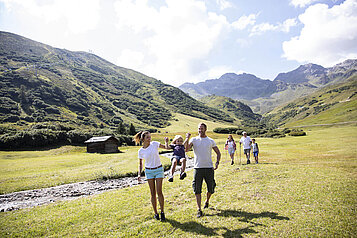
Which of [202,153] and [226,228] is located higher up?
[202,153]

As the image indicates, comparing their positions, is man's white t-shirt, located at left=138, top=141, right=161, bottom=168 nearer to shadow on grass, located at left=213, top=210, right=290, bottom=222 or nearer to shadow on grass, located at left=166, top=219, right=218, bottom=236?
shadow on grass, located at left=166, top=219, right=218, bottom=236

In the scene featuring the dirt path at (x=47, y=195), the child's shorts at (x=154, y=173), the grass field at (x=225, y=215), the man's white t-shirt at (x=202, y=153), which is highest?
the man's white t-shirt at (x=202, y=153)

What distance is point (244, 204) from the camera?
870cm

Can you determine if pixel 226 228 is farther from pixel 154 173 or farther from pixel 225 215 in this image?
pixel 154 173

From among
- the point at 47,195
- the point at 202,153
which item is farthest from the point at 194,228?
the point at 47,195

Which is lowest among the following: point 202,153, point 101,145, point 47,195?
point 47,195

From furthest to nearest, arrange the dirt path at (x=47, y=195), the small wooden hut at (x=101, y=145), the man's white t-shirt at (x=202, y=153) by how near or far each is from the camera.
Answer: the small wooden hut at (x=101, y=145) → the dirt path at (x=47, y=195) → the man's white t-shirt at (x=202, y=153)

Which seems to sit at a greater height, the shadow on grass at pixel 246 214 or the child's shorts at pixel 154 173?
the child's shorts at pixel 154 173

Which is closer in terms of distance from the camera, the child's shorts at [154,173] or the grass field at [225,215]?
the grass field at [225,215]

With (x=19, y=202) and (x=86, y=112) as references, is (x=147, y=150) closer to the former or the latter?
(x=19, y=202)

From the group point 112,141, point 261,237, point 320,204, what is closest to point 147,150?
point 261,237

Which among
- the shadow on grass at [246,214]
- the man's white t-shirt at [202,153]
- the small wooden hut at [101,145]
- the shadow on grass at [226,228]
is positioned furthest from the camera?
the small wooden hut at [101,145]

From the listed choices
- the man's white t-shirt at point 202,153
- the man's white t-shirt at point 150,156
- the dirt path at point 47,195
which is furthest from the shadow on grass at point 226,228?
the dirt path at point 47,195

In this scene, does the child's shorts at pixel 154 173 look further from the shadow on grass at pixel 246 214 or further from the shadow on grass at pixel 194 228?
the shadow on grass at pixel 246 214
